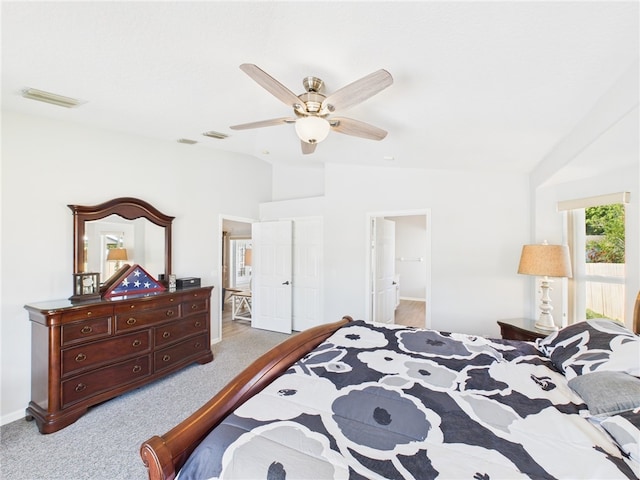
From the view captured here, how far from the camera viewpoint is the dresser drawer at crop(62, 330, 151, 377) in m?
2.38

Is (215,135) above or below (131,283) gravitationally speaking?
above

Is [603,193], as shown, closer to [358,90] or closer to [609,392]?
[609,392]

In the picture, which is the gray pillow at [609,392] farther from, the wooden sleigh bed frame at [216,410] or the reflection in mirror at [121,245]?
the reflection in mirror at [121,245]

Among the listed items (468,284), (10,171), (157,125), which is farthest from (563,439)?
(10,171)

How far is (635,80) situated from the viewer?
1388mm

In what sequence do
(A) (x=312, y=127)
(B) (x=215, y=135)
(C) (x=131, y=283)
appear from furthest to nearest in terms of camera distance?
(B) (x=215, y=135) → (C) (x=131, y=283) → (A) (x=312, y=127)

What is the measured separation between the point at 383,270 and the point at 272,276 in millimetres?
1895

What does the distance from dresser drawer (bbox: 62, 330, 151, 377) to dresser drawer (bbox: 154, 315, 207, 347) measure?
126 mm

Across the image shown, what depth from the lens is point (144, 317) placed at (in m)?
2.92

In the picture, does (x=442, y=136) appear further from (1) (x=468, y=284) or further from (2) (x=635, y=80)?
(1) (x=468, y=284)

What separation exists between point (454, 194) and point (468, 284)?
1183mm

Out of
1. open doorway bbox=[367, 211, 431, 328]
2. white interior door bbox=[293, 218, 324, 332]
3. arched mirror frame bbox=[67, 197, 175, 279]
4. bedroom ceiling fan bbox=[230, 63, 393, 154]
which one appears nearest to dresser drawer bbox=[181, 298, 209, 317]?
arched mirror frame bbox=[67, 197, 175, 279]

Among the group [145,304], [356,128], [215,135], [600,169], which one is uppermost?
[215,135]

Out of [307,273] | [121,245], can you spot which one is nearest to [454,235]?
[307,273]
